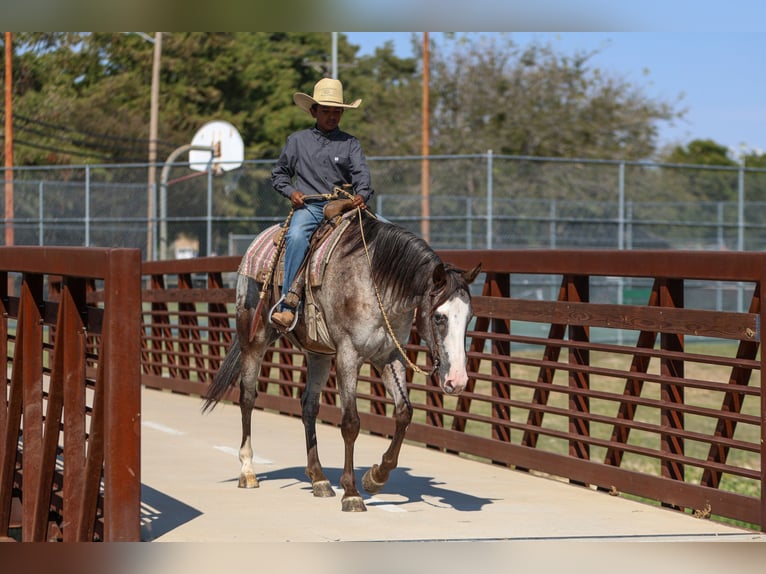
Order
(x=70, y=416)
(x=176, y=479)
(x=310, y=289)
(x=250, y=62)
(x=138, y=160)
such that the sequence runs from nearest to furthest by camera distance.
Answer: (x=70, y=416)
(x=310, y=289)
(x=176, y=479)
(x=138, y=160)
(x=250, y=62)

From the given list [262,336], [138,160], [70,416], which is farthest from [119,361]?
[138,160]

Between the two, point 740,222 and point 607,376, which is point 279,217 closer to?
point 740,222

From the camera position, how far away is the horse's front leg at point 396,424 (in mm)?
8680

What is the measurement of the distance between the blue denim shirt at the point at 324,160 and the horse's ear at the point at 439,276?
1392 millimetres

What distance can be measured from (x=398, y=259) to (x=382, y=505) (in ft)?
5.23

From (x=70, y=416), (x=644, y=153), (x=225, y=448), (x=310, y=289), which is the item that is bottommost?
(x=225, y=448)

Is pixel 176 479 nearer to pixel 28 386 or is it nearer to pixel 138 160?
pixel 28 386

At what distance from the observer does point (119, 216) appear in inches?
1106

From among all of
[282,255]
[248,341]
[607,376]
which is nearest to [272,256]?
[282,255]

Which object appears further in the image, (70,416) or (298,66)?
(298,66)

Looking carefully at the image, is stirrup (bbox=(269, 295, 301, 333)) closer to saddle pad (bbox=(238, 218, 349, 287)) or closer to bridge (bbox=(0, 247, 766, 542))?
saddle pad (bbox=(238, 218, 349, 287))

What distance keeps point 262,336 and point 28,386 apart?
2000mm

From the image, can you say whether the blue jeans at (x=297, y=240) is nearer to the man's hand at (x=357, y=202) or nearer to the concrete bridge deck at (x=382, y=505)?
the man's hand at (x=357, y=202)

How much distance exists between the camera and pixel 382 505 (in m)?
8.98
